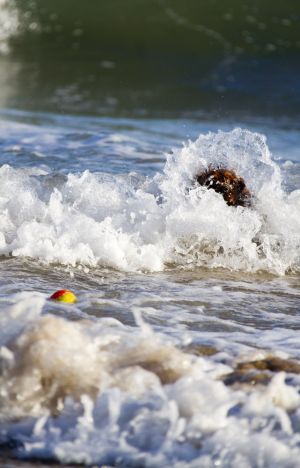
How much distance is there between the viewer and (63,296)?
4.10m

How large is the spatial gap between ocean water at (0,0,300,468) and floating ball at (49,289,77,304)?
0.14ft

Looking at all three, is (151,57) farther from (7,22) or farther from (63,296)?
(63,296)

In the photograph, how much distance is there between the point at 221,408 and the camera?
9.91 feet

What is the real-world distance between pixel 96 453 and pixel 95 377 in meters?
0.34

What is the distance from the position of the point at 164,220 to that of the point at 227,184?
19.9 inches

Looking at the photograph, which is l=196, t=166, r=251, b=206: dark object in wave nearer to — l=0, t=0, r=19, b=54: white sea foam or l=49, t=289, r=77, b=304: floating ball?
l=49, t=289, r=77, b=304: floating ball

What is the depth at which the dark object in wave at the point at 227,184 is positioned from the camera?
5770 millimetres

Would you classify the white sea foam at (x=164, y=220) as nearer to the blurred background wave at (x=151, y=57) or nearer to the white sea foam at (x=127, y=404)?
the white sea foam at (x=127, y=404)

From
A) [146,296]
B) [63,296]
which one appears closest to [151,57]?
[146,296]

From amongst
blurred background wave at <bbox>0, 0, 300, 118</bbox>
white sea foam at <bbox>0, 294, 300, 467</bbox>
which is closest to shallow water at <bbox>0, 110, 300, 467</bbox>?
white sea foam at <bbox>0, 294, 300, 467</bbox>

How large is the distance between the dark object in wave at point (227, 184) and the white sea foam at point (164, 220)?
0.23 feet

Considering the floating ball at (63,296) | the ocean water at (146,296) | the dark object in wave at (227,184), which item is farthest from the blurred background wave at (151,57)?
the floating ball at (63,296)

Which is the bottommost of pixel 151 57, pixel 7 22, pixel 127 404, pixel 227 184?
pixel 127 404

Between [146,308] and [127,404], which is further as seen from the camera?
[146,308]
